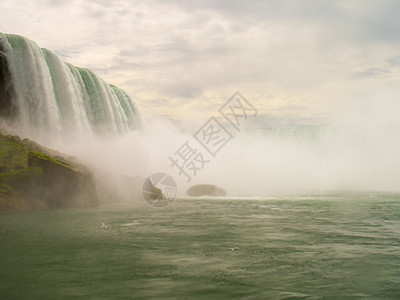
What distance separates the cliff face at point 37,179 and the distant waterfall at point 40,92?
12.0 ft

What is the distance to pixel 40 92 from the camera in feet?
79.3

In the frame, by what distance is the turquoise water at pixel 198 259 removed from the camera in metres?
6.59

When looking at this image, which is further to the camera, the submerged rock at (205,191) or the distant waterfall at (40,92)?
the submerged rock at (205,191)

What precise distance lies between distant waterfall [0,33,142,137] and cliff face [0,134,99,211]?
3644 millimetres

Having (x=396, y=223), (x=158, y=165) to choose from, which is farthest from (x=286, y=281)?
(x=158, y=165)

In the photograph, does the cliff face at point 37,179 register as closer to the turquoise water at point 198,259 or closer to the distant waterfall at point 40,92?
the turquoise water at point 198,259

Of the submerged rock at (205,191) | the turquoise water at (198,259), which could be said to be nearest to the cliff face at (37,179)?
the turquoise water at (198,259)

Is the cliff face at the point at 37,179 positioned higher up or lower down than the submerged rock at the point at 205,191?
higher up

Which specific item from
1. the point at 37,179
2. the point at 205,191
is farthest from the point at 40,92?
the point at 205,191

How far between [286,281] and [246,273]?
846 mm

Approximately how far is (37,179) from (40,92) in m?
7.78

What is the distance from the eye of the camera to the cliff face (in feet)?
57.9

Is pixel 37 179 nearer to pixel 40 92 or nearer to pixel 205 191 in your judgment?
pixel 40 92

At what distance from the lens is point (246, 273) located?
7.59 metres
